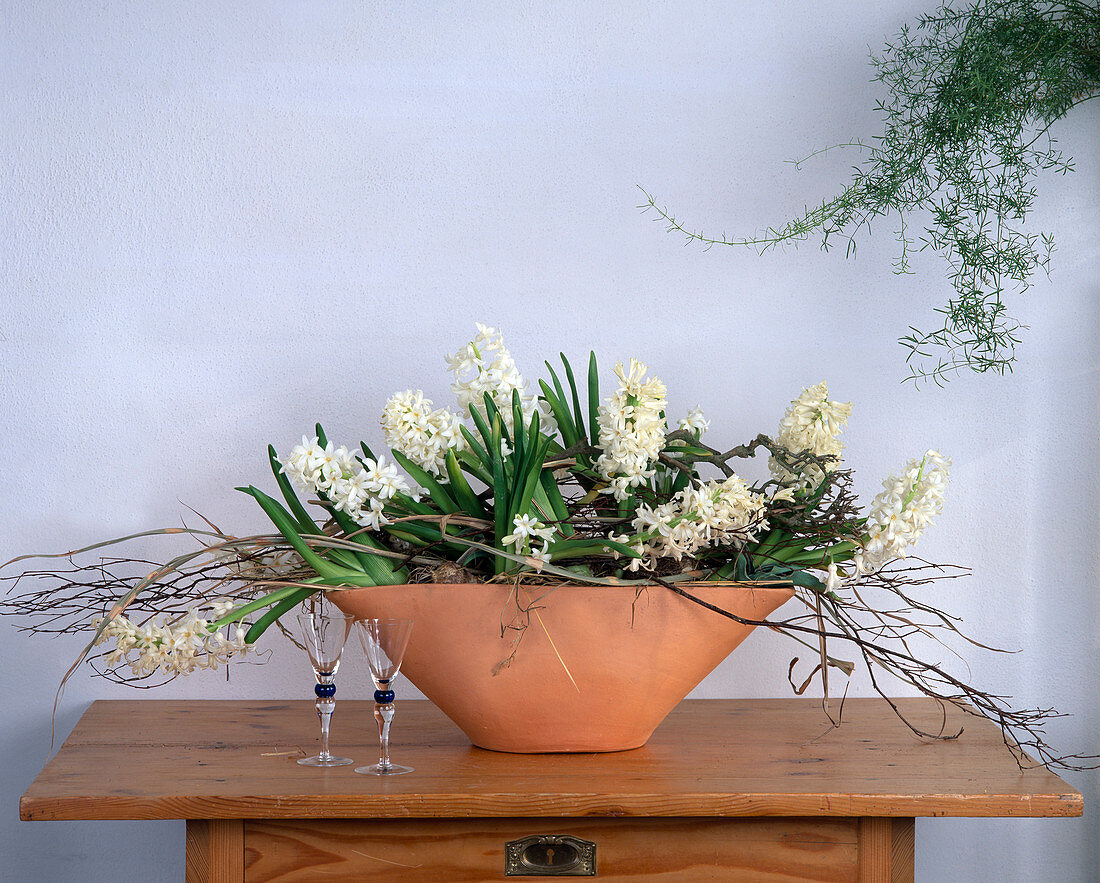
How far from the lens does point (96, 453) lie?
1331mm

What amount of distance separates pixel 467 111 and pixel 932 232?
0.68m

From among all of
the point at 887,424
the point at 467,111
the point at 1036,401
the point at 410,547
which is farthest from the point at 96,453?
the point at 1036,401

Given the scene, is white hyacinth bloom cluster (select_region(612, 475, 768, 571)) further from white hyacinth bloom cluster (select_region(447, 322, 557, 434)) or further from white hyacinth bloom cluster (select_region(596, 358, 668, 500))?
white hyacinth bloom cluster (select_region(447, 322, 557, 434))

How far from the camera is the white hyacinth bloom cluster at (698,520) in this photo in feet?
3.01

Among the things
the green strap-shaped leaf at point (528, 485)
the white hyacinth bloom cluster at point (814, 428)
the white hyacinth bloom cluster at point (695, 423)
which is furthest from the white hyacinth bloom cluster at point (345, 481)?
the white hyacinth bloom cluster at point (814, 428)

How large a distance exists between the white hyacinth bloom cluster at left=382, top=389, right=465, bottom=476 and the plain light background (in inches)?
14.8

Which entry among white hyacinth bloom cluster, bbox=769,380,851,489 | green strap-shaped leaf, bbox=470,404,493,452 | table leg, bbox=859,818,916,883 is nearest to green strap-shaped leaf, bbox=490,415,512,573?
green strap-shaped leaf, bbox=470,404,493,452

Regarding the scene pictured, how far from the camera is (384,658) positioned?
95cm

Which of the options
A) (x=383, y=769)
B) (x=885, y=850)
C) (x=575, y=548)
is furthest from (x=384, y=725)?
(x=885, y=850)

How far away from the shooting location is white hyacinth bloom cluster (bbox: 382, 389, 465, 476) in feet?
3.21

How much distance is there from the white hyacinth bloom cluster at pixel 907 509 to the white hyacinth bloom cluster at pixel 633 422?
24cm

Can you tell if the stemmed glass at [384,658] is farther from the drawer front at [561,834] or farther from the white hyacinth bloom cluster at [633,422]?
the white hyacinth bloom cluster at [633,422]

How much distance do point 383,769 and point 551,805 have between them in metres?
0.19

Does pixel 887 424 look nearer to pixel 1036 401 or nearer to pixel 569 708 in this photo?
pixel 1036 401
